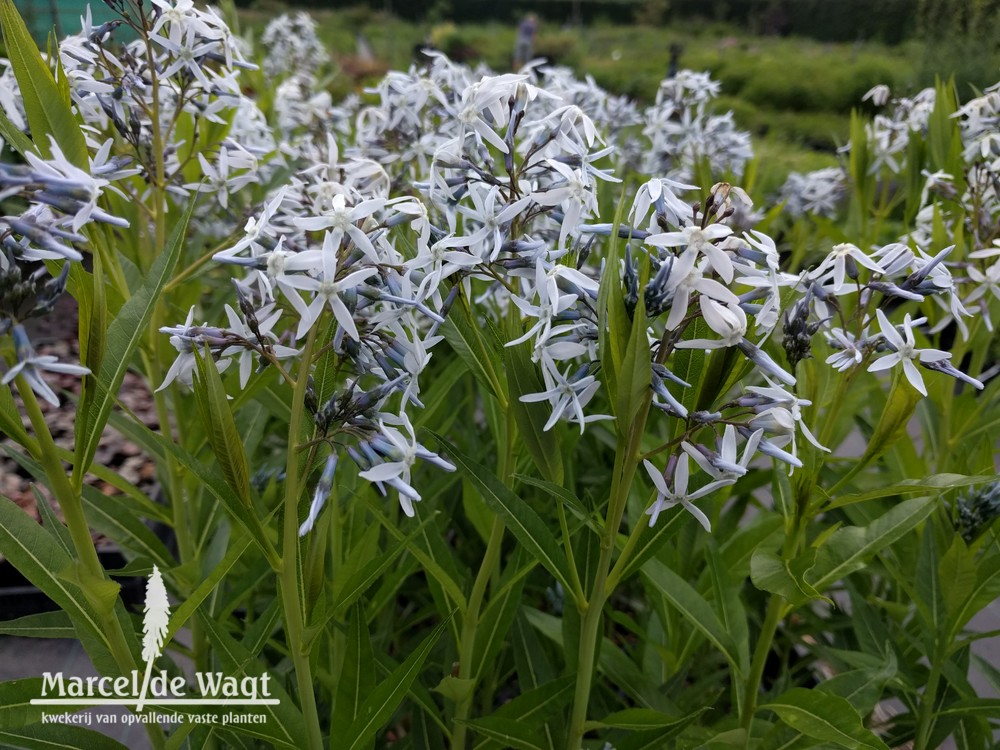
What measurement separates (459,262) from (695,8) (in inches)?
1078

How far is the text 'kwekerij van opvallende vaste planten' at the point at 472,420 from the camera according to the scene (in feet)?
3.32

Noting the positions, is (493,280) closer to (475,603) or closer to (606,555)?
(606,555)

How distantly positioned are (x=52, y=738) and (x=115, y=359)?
0.62 metres

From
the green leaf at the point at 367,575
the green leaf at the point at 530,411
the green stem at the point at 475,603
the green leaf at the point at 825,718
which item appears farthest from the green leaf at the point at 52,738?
the green leaf at the point at 825,718

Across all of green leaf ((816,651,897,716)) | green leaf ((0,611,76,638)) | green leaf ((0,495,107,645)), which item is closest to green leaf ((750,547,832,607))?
green leaf ((816,651,897,716))

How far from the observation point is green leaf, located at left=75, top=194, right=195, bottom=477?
43.1 inches

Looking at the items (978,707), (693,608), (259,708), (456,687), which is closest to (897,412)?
(693,608)

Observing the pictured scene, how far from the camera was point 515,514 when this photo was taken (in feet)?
4.08

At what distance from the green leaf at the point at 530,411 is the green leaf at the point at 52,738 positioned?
0.83 m

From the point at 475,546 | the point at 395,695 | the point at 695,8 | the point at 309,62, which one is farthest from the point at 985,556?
the point at 695,8

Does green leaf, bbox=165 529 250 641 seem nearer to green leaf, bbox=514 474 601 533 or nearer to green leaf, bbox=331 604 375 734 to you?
green leaf, bbox=331 604 375 734

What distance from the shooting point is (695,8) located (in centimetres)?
2492

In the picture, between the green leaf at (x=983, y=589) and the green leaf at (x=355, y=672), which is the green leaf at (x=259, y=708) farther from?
the green leaf at (x=983, y=589)

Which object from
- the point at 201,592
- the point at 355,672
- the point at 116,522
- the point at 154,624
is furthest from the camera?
the point at 116,522
